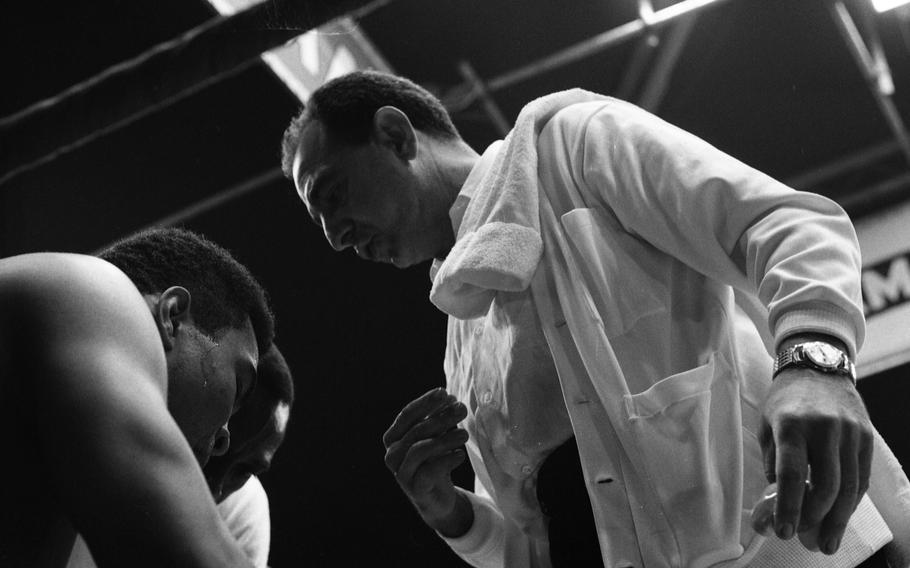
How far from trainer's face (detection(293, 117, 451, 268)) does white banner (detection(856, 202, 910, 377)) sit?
1390mm

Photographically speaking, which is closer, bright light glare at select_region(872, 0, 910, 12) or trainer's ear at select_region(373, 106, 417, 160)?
trainer's ear at select_region(373, 106, 417, 160)

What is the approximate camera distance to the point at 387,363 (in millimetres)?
1174

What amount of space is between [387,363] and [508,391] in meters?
0.38

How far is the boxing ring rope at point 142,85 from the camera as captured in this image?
49.6 inches

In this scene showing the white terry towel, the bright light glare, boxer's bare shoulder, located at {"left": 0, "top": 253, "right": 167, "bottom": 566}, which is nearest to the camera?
boxer's bare shoulder, located at {"left": 0, "top": 253, "right": 167, "bottom": 566}

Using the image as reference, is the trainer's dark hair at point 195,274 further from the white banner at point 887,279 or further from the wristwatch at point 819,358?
the white banner at point 887,279

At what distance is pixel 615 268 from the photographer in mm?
781

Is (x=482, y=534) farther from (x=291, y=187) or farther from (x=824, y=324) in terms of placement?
(x=291, y=187)

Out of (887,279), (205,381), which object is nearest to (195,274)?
(205,381)

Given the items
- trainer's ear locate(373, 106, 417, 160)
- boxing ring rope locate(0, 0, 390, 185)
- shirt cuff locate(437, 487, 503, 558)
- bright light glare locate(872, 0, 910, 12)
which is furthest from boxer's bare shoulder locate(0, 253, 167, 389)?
bright light glare locate(872, 0, 910, 12)

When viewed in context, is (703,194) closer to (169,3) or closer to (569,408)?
(569,408)

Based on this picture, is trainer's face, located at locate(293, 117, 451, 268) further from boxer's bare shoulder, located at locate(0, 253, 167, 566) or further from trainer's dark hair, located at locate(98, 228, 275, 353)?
boxer's bare shoulder, located at locate(0, 253, 167, 566)

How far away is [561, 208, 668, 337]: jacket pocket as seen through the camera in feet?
2.50

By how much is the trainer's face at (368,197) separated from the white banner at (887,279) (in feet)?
4.56
